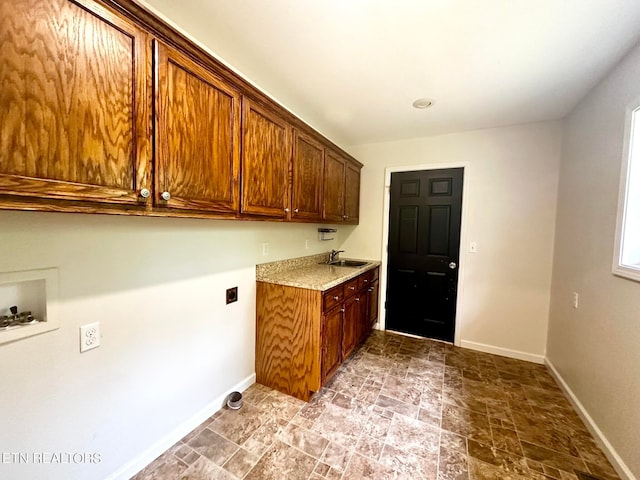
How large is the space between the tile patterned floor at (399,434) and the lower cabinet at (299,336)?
141 millimetres

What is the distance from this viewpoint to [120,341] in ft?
4.34

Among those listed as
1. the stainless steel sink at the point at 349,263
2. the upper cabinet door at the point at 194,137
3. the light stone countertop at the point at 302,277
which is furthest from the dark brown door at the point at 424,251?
the upper cabinet door at the point at 194,137

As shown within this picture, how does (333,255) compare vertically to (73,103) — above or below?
below

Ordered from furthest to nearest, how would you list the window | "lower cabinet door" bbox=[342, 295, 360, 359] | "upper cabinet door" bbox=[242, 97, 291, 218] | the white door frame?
the white door frame → "lower cabinet door" bbox=[342, 295, 360, 359] → "upper cabinet door" bbox=[242, 97, 291, 218] → the window

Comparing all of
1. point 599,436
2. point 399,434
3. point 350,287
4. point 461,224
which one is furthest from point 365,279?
point 599,436

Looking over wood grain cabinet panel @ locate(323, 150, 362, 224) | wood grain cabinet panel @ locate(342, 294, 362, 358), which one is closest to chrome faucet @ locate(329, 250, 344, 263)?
wood grain cabinet panel @ locate(323, 150, 362, 224)

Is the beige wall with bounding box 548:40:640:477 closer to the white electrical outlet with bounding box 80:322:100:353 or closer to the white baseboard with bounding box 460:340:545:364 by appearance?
the white baseboard with bounding box 460:340:545:364

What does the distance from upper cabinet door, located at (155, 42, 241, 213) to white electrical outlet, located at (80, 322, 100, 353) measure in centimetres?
69

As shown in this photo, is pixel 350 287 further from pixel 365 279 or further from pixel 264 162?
pixel 264 162

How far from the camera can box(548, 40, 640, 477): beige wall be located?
1.45 m

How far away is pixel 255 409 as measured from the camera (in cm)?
190

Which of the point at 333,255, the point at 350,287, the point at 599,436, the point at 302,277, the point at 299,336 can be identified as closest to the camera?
the point at 599,436

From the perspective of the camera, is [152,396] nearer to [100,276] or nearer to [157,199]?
[100,276]

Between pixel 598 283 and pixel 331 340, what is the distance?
6.38 ft
